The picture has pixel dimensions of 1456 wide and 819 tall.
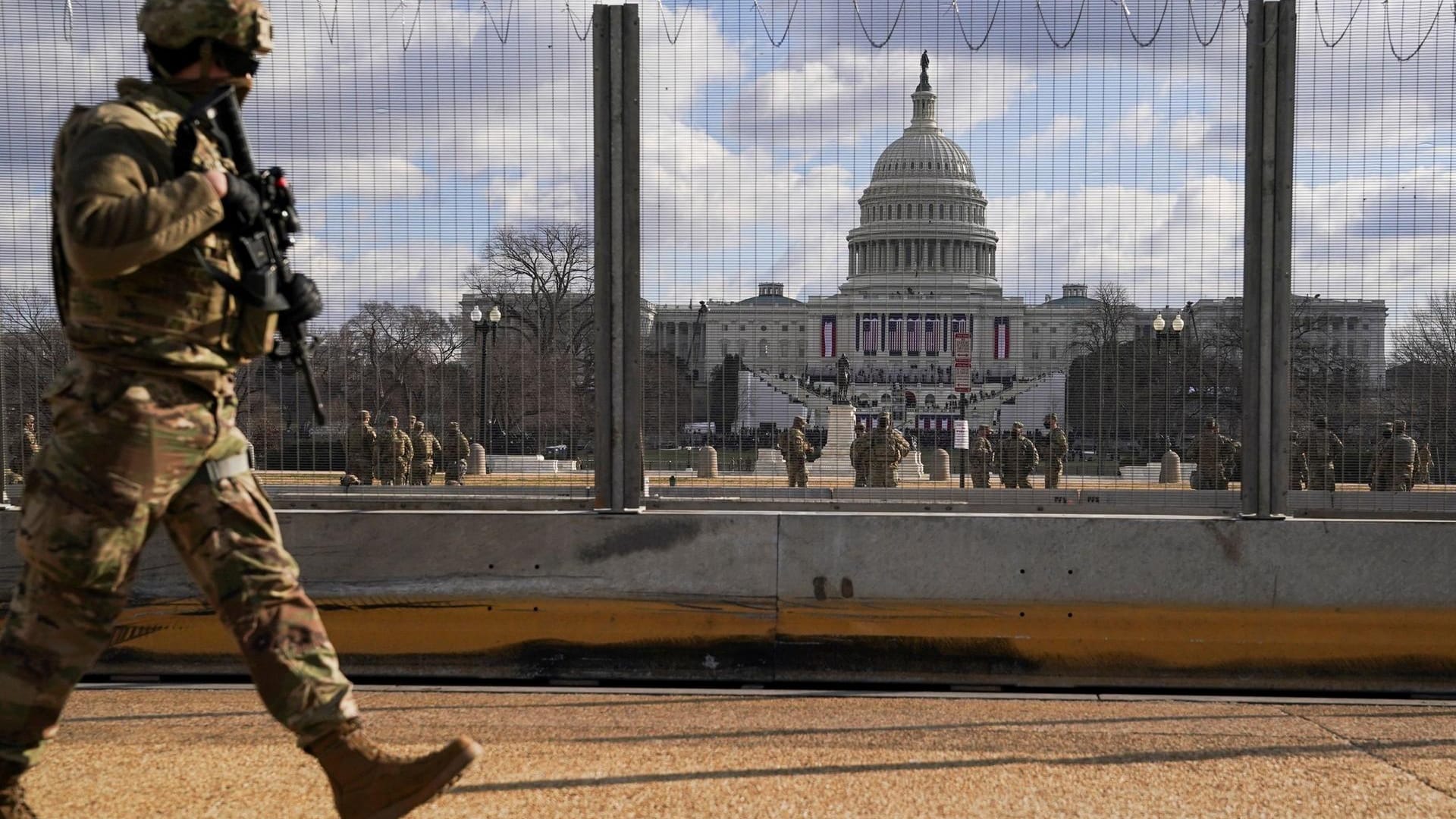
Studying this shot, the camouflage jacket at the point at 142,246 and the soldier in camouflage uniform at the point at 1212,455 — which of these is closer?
the camouflage jacket at the point at 142,246

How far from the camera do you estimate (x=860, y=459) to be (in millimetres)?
7938

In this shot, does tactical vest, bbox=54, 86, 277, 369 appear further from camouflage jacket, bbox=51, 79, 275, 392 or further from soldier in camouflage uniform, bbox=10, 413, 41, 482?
soldier in camouflage uniform, bbox=10, 413, 41, 482

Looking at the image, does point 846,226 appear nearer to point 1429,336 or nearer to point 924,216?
point 924,216

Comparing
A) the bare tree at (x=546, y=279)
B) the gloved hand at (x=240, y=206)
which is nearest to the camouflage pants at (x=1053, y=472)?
the bare tree at (x=546, y=279)

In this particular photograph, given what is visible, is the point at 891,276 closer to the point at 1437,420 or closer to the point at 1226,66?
the point at 1226,66

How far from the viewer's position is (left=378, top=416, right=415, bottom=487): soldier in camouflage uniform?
7.30 metres

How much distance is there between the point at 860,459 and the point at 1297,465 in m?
2.22

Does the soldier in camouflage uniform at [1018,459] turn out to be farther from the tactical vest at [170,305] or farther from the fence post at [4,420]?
the fence post at [4,420]

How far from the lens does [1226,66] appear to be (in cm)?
703

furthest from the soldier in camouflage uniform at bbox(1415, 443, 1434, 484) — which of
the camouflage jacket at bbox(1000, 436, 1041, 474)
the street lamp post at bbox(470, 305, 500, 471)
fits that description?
the street lamp post at bbox(470, 305, 500, 471)

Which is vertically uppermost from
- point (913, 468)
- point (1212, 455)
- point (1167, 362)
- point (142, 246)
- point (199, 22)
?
point (199, 22)

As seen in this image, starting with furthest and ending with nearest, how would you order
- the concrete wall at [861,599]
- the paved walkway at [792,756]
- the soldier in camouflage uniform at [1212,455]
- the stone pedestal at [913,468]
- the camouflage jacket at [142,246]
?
the stone pedestal at [913,468]
the soldier in camouflage uniform at [1212,455]
the concrete wall at [861,599]
the paved walkway at [792,756]
the camouflage jacket at [142,246]

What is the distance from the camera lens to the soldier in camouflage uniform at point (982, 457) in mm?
7438

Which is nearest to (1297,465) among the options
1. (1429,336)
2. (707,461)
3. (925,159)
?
(1429,336)
